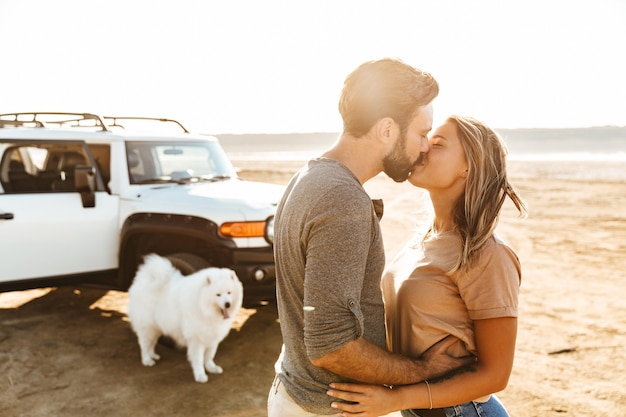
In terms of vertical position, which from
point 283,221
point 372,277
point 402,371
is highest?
point 283,221

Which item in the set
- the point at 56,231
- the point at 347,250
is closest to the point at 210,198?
the point at 56,231

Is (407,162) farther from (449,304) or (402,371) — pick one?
(402,371)

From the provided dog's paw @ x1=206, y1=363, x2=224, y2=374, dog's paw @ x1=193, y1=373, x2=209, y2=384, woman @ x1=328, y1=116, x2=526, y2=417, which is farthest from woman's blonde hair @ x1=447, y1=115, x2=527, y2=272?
dog's paw @ x1=206, y1=363, x2=224, y2=374

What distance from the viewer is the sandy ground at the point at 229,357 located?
4613 mm

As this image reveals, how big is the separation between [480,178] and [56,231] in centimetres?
497

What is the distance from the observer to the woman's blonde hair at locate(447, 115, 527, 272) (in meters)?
2.08

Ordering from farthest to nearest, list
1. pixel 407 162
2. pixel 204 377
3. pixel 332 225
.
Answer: pixel 204 377 → pixel 407 162 → pixel 332 225

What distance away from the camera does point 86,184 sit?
18.6 feet

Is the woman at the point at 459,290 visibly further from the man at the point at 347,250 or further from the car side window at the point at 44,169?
the car side window at the point at 44,169

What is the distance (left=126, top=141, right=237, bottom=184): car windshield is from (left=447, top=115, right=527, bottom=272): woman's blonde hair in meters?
4.88

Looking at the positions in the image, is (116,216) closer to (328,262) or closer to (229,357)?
(229,357)

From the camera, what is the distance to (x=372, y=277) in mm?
1734

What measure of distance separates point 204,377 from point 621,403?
384cm

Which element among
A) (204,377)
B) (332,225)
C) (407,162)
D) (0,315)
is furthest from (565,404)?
(0,315)
